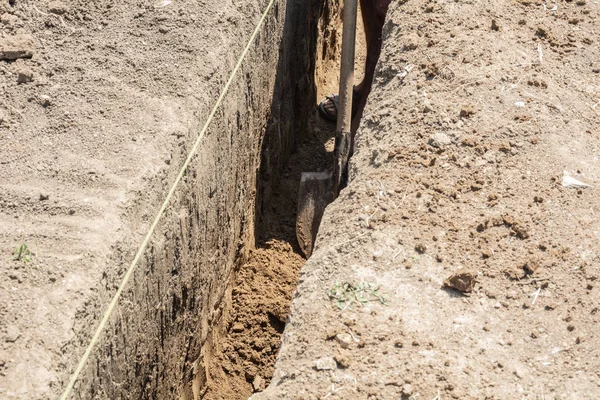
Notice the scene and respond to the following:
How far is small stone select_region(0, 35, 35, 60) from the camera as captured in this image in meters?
4.00

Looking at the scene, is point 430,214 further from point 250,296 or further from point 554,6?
point 554,6

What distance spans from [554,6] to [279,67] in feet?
5.64

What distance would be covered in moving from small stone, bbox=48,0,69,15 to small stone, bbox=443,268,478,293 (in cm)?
248

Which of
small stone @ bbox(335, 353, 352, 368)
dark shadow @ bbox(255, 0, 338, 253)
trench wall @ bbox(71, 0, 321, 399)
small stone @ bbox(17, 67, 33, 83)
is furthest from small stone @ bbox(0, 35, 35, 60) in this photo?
small stone @ bbox(335, 353, 352, 368)

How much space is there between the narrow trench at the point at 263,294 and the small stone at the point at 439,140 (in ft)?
4.52

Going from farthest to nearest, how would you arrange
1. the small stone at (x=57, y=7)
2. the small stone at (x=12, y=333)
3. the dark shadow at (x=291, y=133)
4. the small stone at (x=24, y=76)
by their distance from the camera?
the dark shadow at (x=291, y=133)
the small stone at (x=57, y=7)
the small stone at (x=24, y=76)
the small stone at (x=12, y=333)

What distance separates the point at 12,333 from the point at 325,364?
1062 millimetres

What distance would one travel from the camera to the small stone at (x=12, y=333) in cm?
273

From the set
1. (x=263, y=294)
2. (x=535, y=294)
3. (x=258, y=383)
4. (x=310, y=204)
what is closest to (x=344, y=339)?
(x=535, y=294)

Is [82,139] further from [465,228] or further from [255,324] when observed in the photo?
[465,228]

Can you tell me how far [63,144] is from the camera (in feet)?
11.7

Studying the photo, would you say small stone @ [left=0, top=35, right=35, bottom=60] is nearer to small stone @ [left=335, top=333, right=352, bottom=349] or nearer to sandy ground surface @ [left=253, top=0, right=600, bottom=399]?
sandy ground surface @ [left=253, top=0, right=600, bottom=399]

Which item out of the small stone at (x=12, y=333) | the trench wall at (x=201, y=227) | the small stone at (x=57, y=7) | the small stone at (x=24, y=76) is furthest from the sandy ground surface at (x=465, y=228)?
the small stone at (x=57, y=7)

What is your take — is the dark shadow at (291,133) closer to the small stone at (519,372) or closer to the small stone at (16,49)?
the small stone at (16,49)
